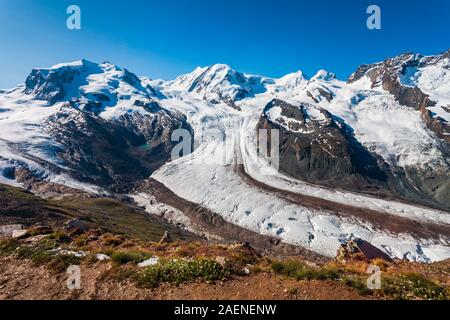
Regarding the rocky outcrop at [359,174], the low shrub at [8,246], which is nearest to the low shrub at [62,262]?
the low shrub at [8,246]

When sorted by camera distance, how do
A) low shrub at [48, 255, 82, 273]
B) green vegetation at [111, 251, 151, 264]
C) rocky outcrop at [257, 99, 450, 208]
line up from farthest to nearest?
1. rocky outcrop at [257, 99, 450, 208]
2. green vegetation at [111, 251, 151, 264]
3. low shrub at [48, 255, 82, 273]

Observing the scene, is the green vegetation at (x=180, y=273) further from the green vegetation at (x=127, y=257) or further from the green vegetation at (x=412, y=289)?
the green vegetation at (x=412, y=289)

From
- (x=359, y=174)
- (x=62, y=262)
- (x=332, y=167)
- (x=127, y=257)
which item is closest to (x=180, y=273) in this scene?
(x=127, y=257)

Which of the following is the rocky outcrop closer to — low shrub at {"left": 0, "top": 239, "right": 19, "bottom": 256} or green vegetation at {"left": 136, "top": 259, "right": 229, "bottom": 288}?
green vegetation at {"left": 136, "top": 259, "right": 229, "bottom": 288}

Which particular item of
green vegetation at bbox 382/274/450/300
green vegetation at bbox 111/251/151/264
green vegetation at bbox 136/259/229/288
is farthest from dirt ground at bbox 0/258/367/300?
green vegetation at bbox 382/274/450/300

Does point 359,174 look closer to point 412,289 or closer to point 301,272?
point 412,289

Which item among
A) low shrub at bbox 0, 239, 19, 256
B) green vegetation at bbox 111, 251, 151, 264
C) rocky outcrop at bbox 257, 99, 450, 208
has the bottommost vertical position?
rocky outcrop at bbox 257, 99, 450, 208

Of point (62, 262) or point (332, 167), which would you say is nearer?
point (62, 262)
